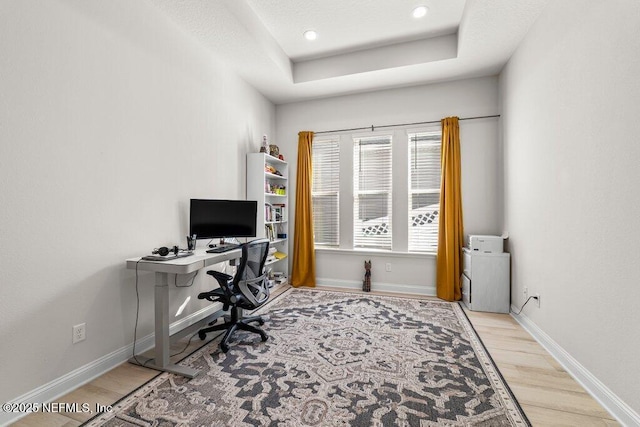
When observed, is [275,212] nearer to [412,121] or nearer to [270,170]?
[270,170]

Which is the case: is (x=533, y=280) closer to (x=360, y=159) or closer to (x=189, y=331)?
(x=360, y=159)

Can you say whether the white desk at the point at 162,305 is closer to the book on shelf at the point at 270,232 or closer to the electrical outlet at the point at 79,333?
the electrical outlet at the point at 79,333

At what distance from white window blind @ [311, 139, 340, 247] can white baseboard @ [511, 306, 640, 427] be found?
2.62 m

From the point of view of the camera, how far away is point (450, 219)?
3.59m

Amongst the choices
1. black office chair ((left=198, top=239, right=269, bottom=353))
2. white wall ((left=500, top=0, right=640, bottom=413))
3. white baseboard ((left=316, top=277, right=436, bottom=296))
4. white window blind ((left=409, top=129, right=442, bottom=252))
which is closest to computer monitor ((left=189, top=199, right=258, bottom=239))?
black office chair ((left=198, top=239, right=269, bottom=353))

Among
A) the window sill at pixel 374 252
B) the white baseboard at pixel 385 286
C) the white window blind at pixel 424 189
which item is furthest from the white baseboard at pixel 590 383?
the white window blind at pixel 424 189

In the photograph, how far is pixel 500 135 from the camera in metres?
3.52

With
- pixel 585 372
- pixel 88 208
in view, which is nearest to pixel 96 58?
pixel 88 208

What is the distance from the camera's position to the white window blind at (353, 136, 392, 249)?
159 inches

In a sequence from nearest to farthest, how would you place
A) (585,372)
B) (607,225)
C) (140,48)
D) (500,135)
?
(607,225) < (585,372) < (140,48) < (500,135)

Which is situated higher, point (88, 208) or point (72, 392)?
point (88, 208)

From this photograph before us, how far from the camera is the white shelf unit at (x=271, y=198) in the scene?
12.0ft

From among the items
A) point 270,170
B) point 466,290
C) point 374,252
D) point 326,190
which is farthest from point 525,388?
point 270,170

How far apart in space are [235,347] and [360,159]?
298cm
